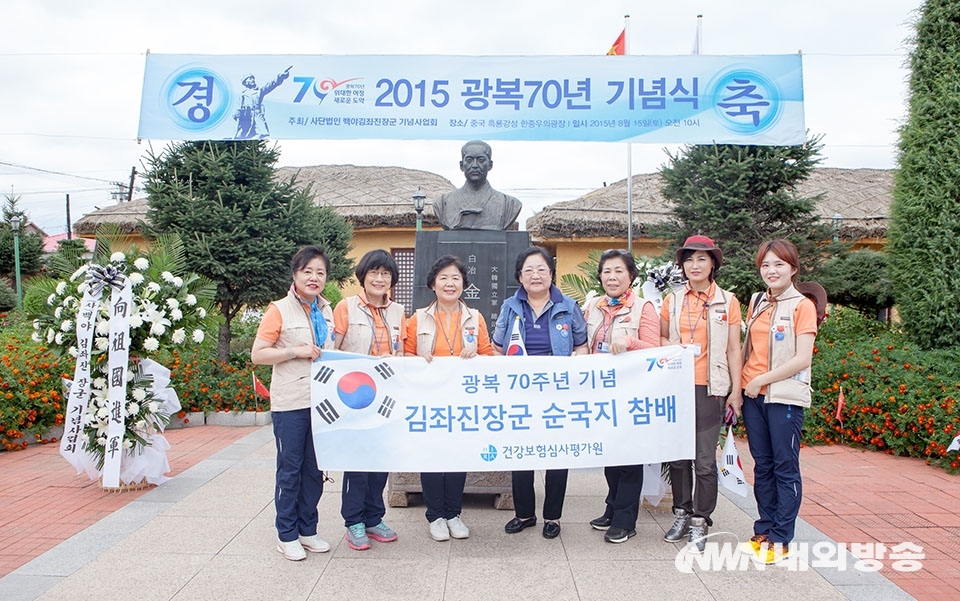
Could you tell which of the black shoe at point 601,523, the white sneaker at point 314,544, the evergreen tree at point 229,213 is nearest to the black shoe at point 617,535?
the black shoe at point 601,523

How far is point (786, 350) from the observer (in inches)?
128

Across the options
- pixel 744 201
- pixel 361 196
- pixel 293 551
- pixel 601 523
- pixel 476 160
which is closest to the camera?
pixel 293 551

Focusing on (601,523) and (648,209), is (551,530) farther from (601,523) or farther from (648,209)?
(648,209)

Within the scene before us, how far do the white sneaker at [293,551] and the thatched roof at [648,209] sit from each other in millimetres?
8953

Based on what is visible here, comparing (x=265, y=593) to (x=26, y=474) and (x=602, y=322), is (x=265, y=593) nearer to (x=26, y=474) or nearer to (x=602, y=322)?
(x=602, y=322)

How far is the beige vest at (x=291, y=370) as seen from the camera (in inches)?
129

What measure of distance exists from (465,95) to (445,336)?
4.28 m

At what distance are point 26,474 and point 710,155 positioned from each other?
7.37 metres

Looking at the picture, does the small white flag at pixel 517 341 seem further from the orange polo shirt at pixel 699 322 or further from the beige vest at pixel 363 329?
the orange polo shirt at pixel 699 322

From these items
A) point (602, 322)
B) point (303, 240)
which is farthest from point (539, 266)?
point (303, 240)

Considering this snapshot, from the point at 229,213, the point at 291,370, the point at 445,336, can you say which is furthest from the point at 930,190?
the point at 229,213

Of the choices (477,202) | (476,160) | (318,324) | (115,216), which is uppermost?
(115,216)

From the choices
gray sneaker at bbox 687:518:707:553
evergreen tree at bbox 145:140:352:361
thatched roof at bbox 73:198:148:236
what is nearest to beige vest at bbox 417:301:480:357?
gray sneaker at bbox 687:518:707:553

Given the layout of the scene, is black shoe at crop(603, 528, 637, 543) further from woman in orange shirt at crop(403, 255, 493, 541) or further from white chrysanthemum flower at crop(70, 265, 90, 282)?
white chrysanthemum flower at crop(70, 265, 90, 282)
